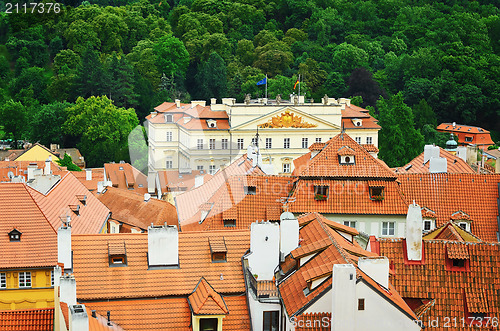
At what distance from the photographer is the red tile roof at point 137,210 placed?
133 ft

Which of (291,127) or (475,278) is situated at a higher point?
(291,127)

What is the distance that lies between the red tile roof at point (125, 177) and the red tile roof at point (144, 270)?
36.9 m

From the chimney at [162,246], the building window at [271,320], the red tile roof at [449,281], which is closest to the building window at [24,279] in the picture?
the chimney at [162,246]

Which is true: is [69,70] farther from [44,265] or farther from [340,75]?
[44,265]

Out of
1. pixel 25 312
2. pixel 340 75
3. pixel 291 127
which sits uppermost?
pixel 340 75

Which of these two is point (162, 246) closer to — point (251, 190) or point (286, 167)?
point (251, 190)

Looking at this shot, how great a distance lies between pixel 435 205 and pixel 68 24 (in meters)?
85.7

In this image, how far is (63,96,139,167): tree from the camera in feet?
276

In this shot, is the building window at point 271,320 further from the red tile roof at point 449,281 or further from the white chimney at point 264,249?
the red tile roof at point 449,281

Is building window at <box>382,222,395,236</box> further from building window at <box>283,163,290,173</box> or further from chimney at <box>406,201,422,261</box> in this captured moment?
building window at <box>283,163,290,173</box>

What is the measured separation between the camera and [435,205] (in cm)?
3616

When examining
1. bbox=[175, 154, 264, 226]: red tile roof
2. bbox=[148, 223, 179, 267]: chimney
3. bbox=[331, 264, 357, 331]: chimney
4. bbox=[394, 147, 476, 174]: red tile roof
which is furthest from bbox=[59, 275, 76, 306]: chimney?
bbox=[394, 147, 476, 174]: red tile roof

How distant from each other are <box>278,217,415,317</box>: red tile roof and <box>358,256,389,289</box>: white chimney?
24 cm

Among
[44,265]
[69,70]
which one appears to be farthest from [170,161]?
[44,265]
